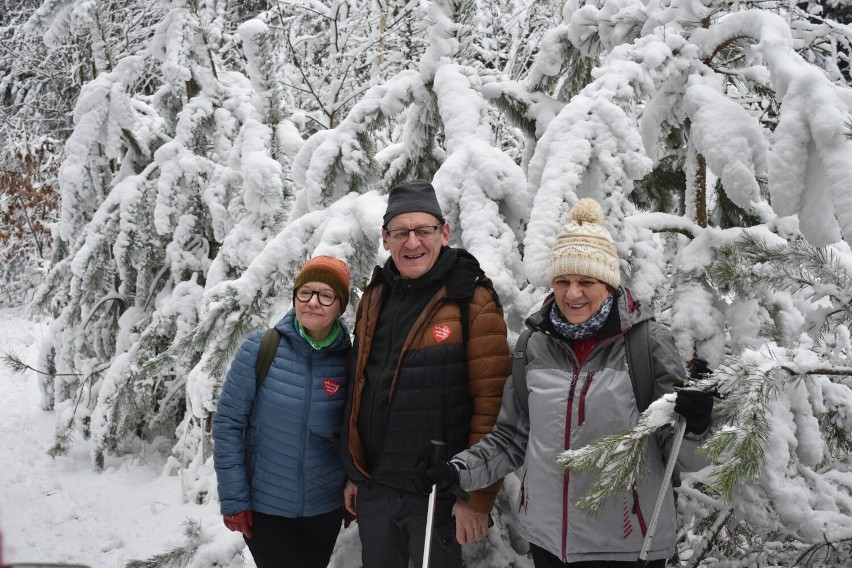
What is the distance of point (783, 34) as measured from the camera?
1.95m

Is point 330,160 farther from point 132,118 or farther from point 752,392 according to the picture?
point 132,118

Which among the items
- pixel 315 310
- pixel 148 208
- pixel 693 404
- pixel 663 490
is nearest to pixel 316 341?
pixel 315 310

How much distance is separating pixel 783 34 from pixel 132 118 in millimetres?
5450

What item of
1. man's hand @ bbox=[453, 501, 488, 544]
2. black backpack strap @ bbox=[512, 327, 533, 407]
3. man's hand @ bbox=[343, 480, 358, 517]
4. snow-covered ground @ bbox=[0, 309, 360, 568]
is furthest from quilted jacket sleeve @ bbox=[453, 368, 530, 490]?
snow-covered ground @ bbox=[0, 309, 360, 568]

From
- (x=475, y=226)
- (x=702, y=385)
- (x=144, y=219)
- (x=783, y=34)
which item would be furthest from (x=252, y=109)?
(x=702, y=385)

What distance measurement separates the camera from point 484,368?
7.17 feet

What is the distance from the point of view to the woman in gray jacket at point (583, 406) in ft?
6.04

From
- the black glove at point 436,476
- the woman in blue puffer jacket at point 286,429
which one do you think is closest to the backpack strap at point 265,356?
the woman in blue puffer jacket at point 286,429

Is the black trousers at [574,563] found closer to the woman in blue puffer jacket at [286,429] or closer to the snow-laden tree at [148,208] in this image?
the woman in blue puffer jacket at [286,429]

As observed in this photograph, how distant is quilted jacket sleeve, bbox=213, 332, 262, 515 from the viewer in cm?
251

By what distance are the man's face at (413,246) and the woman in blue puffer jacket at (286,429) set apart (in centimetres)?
33

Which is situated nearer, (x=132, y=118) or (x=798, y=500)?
(x=798, y=500)

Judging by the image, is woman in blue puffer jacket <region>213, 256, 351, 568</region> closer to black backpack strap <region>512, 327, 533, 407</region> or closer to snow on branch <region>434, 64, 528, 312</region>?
snow on branch <region>434, 64, 528, 312</region>

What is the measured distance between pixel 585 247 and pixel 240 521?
1.87 m
